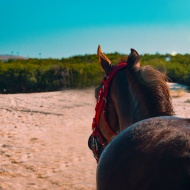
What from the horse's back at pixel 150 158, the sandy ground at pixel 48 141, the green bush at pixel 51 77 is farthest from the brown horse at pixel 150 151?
the green bush at pixel 51 77

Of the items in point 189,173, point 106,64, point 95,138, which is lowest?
point 95,138

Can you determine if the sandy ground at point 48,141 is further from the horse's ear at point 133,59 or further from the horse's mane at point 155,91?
the horse's mane at point 155,91

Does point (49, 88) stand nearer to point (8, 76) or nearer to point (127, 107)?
point (8, 76)

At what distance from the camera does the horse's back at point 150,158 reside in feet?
5.30

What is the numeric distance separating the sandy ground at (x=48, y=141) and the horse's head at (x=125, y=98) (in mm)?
3060

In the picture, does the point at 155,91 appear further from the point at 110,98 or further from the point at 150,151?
the point at 150,151

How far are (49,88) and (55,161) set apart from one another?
1455 centimetres

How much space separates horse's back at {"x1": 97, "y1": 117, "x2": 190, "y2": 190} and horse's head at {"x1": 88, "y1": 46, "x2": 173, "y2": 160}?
788 millimetres

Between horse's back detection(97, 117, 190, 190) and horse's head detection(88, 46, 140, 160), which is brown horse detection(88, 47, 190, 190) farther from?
horse's head detection(88, 46, 140, 160)

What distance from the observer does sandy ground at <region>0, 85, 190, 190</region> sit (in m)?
6.61

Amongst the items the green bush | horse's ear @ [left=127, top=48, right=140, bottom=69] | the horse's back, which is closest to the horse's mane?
horse's ear @ [left=127, top=48, right=140, bottom=69]

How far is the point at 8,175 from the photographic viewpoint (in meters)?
6.73

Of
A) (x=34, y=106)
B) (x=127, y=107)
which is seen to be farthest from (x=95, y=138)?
(x=34, y=106)

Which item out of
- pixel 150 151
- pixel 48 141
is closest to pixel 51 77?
pixel 48 141
